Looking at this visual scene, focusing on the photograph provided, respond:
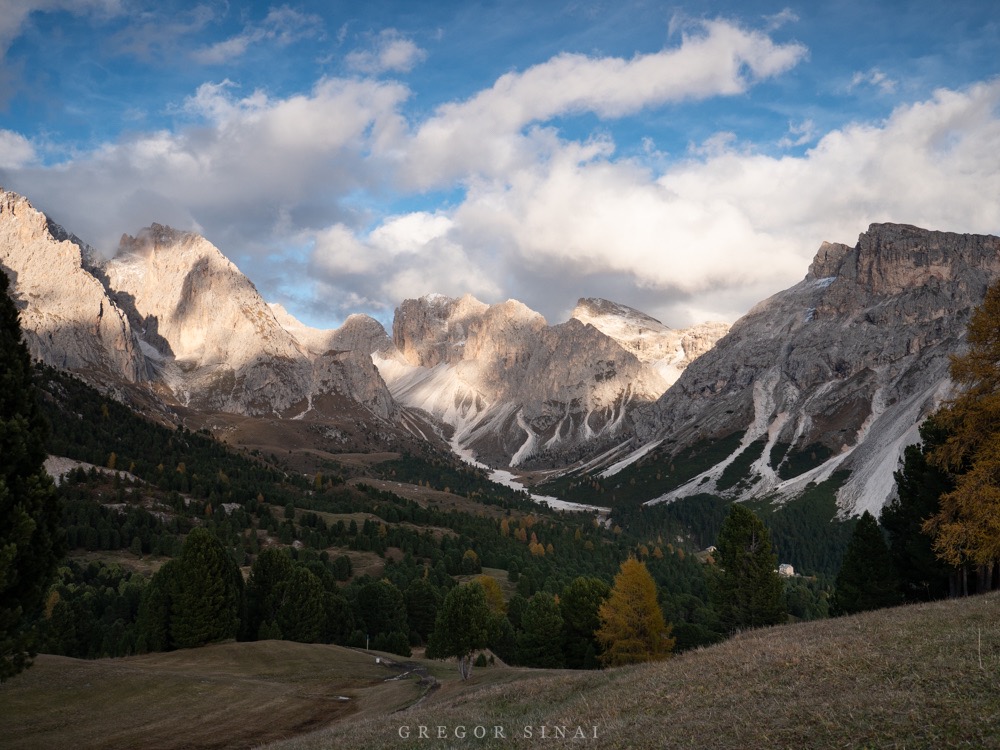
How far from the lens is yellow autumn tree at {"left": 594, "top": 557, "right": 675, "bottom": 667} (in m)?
59.8

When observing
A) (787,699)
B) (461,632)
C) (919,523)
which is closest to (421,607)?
(461,632)

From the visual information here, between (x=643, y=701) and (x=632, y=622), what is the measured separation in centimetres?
4130

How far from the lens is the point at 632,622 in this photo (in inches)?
2392

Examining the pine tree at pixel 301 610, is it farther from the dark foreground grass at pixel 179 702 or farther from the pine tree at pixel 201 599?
the dark foreground grass at pixel 179 702

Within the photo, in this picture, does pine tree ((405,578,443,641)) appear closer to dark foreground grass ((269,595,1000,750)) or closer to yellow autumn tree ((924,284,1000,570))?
dark foreground grass ((269,595,1000,750))

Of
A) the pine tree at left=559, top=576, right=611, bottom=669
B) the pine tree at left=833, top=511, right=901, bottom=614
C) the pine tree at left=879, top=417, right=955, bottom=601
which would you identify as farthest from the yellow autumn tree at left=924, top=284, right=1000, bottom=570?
the pine tree at left=559, top=576, right=611, bottom=669

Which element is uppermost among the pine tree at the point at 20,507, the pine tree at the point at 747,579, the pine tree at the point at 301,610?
the pine tree at the point at 20,507

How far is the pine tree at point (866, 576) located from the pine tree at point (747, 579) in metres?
5.08

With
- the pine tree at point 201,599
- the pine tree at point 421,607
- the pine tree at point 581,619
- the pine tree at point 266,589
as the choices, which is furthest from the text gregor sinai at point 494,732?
the pine tree at point 421,607

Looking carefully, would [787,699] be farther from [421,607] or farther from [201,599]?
[421,607]

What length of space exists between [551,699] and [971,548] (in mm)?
20831

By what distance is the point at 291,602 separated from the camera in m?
78.6

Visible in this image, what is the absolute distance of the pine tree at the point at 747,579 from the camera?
56.1 metres

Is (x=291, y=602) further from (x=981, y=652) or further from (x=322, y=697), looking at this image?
(x=981, y=652)
